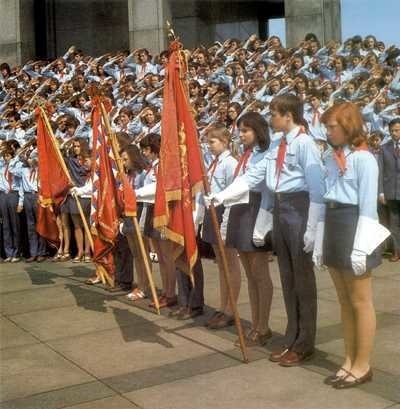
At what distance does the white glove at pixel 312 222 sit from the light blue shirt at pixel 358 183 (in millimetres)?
169

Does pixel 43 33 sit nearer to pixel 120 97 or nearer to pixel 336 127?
pixel 120 97

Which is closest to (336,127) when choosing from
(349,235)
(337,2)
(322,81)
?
(349,235)

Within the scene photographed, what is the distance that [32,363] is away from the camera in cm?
561

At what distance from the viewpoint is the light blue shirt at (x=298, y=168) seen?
16.3 feet

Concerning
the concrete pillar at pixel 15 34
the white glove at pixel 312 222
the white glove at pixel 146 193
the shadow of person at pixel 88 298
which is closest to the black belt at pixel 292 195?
the white glove at pixel 312 222

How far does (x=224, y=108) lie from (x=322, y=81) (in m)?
2.53

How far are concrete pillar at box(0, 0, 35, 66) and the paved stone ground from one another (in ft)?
70.7

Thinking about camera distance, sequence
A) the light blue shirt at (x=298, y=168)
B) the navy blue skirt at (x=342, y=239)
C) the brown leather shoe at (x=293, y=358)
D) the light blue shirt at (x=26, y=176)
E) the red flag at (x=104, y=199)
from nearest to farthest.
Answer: the navy blue skirt at (x=342, y=239)
the light blue shirt at (x=298, y=168)
the brown leather shoe at (x=293, y=358)
the red flag at (x=104, y=199)
the light blue shirt at (x=26, y=176)

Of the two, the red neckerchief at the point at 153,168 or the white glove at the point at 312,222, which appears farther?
the red neckerchief at the point at 153,168

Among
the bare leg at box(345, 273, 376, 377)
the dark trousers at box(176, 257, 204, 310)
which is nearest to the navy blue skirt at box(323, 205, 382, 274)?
the bare leg at box(345, 273, 376, 377)

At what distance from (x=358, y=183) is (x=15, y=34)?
2579 centimetres

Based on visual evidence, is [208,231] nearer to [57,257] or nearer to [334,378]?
[334,378]

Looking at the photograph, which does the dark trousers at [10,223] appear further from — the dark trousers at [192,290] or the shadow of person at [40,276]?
the dark trousers at [192,290]

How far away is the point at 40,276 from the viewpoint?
10031 mm
